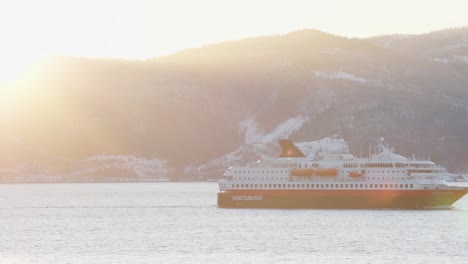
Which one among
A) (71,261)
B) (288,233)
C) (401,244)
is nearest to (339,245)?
(401,244)

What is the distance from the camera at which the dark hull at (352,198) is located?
Answer: 16225 cm

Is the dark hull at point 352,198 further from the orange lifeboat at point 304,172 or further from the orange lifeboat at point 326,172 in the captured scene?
the orange lifeboat at point 304,172

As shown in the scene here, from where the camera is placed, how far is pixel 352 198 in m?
164

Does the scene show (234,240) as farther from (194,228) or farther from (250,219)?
(250,219)

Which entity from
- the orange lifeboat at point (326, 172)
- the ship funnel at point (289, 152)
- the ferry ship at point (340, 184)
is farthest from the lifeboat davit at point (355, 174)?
the ship funnel at point (289, 152)

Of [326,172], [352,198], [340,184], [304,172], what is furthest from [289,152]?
[352,198]

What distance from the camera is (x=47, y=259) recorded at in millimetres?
102938

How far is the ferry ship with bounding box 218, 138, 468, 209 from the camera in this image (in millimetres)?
162125

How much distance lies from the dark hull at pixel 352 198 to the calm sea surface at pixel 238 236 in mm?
2413

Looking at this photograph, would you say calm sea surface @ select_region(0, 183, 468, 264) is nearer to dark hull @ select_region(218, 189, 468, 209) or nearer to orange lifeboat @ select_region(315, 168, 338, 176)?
dark hull @ select_region(218, 189, 468, 209)

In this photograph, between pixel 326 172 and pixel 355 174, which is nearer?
→ pixel 355 174

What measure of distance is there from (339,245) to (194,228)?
95.1ft

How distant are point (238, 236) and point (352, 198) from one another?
4214 centimetres

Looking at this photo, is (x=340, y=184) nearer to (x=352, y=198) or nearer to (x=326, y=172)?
(x=326, y=172)
